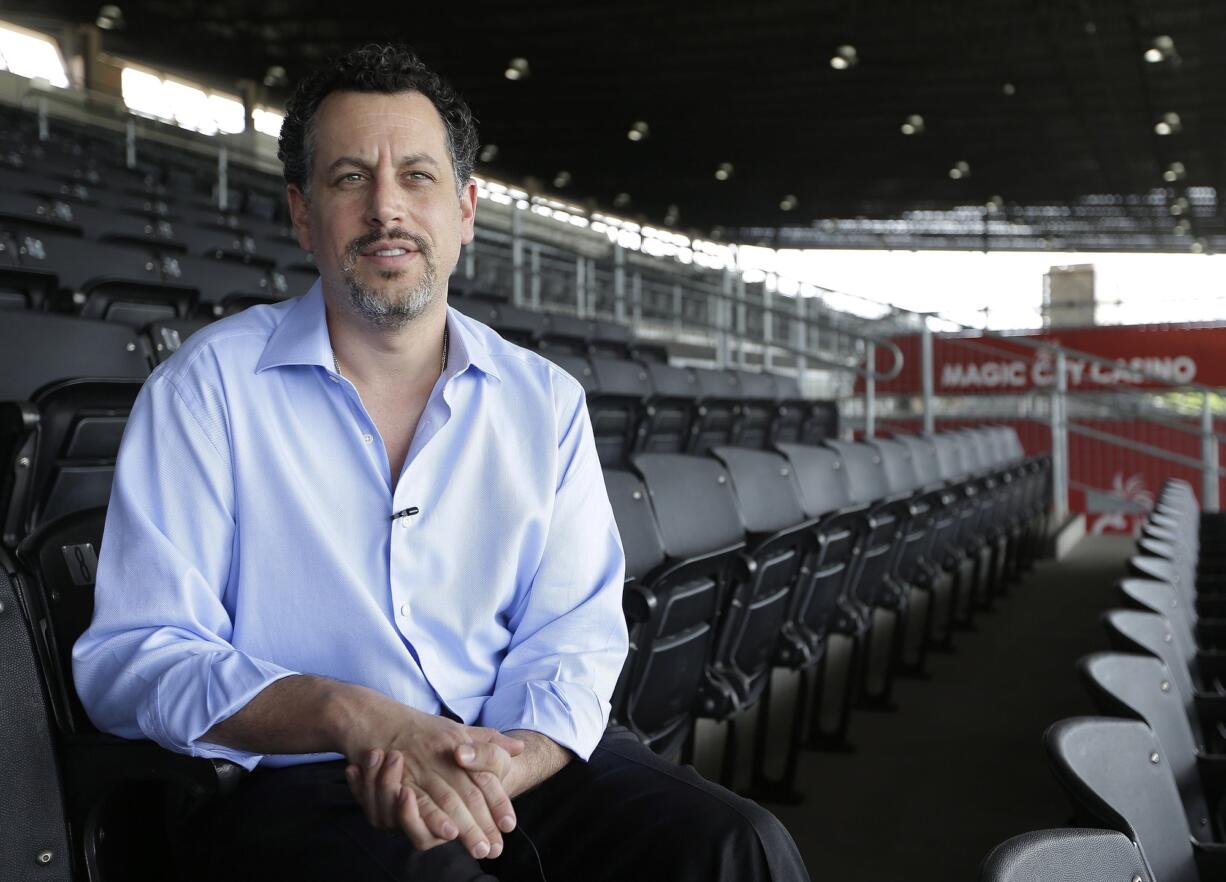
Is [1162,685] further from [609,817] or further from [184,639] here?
[184,639]

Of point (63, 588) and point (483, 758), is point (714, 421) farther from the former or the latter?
point (483, 758)

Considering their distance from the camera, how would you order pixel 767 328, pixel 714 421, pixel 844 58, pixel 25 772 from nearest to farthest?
1. pixel 25 772
2. pixel 714 421
3. pixel 767 328
4. pixel 844 58

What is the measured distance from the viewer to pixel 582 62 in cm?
1591

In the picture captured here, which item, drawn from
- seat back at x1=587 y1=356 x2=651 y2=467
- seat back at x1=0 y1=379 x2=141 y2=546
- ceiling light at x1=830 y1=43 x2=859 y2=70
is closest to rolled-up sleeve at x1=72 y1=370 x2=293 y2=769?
seat back at x1=0 y1=379 x2=141 y2=546

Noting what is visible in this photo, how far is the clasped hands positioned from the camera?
1.21m

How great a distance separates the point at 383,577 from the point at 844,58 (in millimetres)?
14980

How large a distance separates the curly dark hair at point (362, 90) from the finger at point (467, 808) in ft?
2.92

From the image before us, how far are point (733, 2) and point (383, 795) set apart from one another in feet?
43.8

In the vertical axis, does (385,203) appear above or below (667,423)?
above

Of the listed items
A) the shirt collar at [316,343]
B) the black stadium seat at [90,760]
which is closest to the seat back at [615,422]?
the shirt collar at [316,343]

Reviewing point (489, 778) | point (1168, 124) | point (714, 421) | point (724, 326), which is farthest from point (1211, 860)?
point (1168, 124)

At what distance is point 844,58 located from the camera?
49.6 feet

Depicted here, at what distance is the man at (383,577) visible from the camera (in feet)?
4.34

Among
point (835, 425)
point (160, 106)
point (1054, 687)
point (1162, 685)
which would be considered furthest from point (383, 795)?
point (160, 106)
